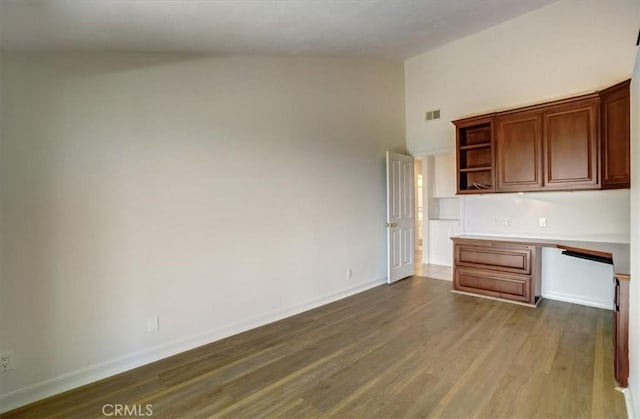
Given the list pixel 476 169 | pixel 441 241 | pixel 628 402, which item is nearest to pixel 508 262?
pixel 476 169

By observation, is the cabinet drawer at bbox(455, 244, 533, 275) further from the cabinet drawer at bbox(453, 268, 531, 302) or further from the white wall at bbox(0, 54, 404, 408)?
the white wall at bbox(0, 54, 404, 408)

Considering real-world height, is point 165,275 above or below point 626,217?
below

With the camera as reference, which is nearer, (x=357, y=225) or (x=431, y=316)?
(x=431, y=316)

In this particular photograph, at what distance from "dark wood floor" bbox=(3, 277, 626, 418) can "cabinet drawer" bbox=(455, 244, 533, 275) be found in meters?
0.61

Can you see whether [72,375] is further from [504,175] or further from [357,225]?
[504,175]

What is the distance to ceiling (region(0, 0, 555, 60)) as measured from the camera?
188cm

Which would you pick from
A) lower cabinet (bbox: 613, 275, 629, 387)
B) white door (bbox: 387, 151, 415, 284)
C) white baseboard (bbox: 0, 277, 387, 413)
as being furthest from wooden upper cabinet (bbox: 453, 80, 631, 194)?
white baseboard (bbox: 0, 277, 387, 413)

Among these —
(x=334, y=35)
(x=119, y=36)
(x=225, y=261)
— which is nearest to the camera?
(x=119, y=36)

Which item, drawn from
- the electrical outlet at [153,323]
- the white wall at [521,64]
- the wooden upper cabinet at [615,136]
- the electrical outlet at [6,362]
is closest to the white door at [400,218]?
the white wall at [521,64]

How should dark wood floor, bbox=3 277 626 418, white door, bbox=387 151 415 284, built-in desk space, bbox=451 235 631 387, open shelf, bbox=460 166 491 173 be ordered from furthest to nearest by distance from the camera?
white door, bbox=387 151 415 284, open shelf, bbox=460 166 491 173, built-in desk space, bbox=451 235 631 387, dark wood floor, bbox=3 277 626 418

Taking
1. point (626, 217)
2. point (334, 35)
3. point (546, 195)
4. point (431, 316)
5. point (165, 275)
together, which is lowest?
point (431, 316)

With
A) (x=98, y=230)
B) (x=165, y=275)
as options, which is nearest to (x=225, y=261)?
(x=165, y=275)

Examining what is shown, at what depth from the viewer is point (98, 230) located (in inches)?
96.7

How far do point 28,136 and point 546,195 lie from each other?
17.9 ft
